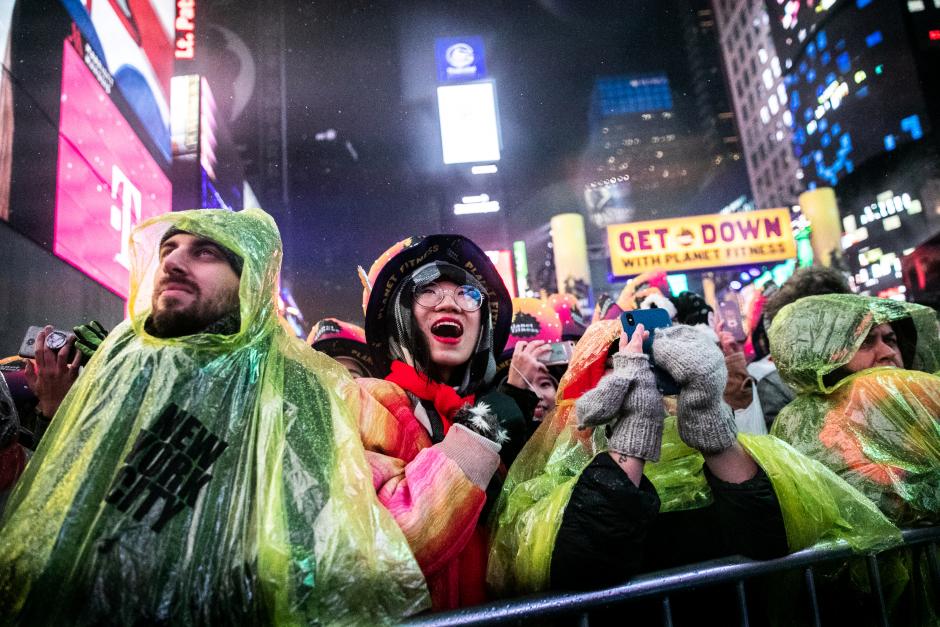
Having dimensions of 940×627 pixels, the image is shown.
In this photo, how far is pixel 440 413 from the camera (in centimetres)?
188

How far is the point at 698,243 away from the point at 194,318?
12.7 meters

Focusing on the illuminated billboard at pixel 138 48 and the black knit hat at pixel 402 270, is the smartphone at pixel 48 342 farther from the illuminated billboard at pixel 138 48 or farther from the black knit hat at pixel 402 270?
the illuminated billboard at pixel 138 48

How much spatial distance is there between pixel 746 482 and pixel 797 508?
0.56ft

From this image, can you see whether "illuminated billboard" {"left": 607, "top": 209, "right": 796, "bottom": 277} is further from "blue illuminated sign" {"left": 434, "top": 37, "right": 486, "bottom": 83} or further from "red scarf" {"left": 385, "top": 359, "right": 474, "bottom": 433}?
"red scarf" {"left": 385, "top": 359, "right": 474, "bottom": 433}

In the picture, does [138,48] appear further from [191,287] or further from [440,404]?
[440,404]

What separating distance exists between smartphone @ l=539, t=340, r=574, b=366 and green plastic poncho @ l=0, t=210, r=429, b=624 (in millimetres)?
1291

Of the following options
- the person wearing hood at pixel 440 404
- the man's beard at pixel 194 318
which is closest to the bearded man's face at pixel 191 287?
the man's beard at pixel 194 318

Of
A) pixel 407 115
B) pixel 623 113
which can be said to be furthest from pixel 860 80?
pixel 407 115

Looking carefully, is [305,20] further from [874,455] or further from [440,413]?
[874,455]

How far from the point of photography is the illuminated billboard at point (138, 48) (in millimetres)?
7097

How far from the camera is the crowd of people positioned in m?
1.15

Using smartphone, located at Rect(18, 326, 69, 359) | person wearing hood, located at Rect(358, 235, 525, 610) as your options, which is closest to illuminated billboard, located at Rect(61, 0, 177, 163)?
smartphone, located at Rect(18, 326, 69, 359)

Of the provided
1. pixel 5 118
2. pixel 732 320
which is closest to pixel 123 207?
pixel 5 118

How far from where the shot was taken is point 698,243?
12.6m
